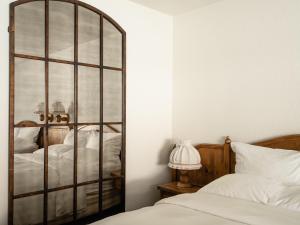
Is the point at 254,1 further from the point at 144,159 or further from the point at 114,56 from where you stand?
the point at 144,159

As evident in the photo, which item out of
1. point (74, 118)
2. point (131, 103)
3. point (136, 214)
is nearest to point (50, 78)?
point (74, 118)

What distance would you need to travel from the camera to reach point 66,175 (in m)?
2.40

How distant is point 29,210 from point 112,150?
0.89 m

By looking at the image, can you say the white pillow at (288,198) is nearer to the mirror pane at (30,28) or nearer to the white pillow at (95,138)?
the white pillow at (95,138)

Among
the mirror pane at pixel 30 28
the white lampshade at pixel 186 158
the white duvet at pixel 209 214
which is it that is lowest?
the white duvet at pixel 209 214

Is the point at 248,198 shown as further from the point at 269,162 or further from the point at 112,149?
the point at 112,149

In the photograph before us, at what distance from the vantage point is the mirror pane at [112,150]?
2.69 m

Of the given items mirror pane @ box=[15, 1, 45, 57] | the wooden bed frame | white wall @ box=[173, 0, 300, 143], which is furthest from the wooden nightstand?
mirror pane @ box=[15, 1, 45, 57]

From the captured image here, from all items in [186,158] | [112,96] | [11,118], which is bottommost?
A: [186,158]

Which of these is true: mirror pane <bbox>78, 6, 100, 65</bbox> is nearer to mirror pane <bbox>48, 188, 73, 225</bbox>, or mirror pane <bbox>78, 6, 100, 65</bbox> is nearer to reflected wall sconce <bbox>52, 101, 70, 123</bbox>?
reflected wall sconce <bbox>52, 101, 70, 123</bbox>

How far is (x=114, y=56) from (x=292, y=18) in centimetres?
162

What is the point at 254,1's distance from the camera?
2.62m

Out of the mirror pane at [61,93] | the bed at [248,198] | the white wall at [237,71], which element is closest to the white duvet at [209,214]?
the bed at [248,198]

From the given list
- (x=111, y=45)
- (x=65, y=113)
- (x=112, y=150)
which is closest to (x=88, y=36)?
(x=111, y=45)
